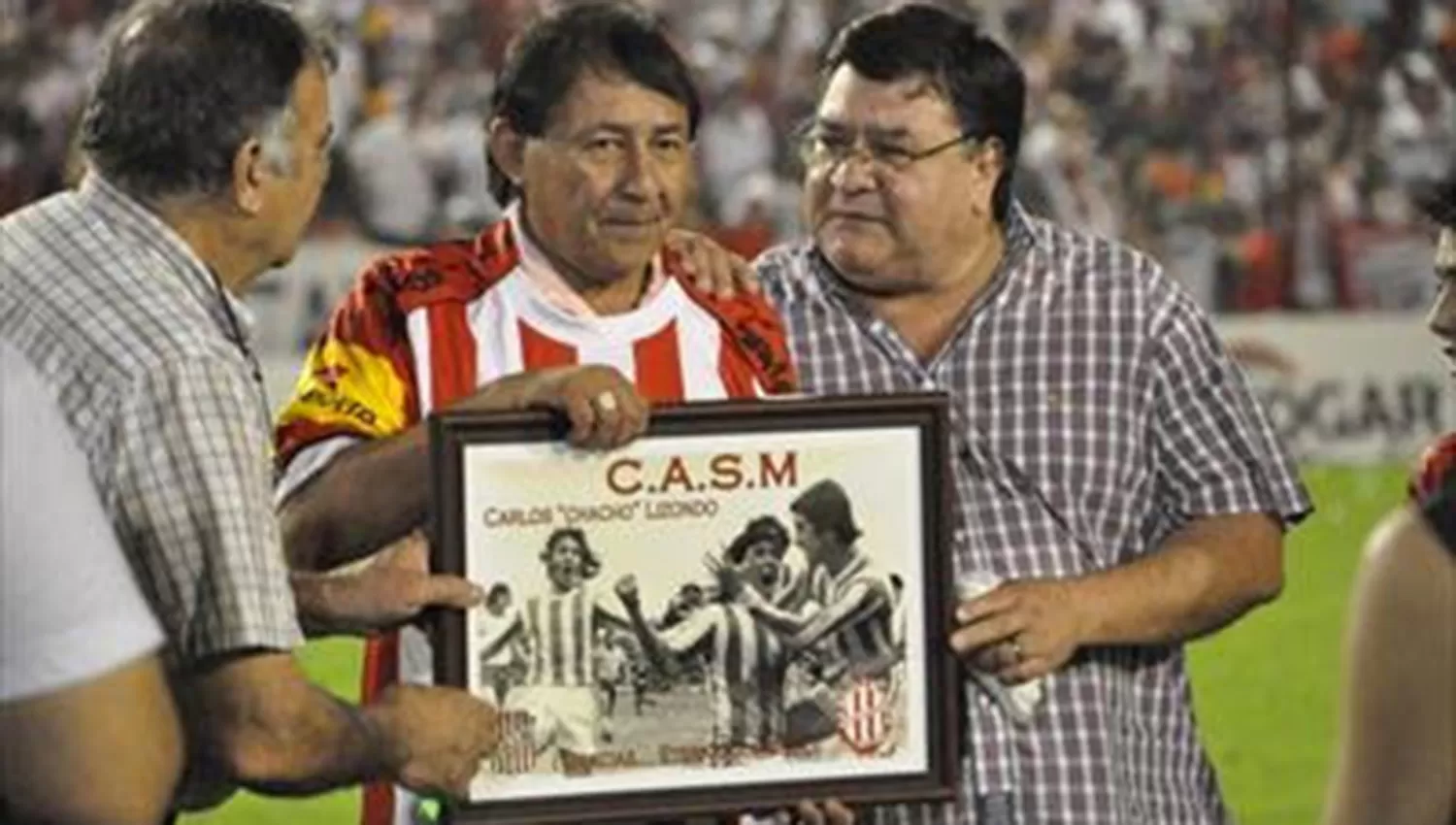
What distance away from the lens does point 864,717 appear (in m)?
5.20

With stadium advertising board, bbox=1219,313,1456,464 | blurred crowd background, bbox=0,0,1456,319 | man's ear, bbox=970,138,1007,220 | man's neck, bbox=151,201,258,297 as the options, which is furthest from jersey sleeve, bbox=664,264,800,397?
blurred crowd background, bbox=0,0,1456,319

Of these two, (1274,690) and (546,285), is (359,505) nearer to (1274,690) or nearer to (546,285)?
(546,285)

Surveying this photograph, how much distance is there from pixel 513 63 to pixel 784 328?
593 mm

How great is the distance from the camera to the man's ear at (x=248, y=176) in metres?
4.66

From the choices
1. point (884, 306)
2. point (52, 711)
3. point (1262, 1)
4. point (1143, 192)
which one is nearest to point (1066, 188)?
point (1143, 192)

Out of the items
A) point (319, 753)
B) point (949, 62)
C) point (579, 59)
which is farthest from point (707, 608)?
point (949, 62)

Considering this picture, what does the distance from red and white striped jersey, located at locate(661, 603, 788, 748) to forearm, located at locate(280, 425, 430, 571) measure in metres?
0.37

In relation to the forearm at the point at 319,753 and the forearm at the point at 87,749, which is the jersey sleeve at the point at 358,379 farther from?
the forearm at the point at 87,749

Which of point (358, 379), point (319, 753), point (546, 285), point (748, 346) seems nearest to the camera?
point (319, 753)

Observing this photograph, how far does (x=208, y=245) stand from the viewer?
4.68 meters

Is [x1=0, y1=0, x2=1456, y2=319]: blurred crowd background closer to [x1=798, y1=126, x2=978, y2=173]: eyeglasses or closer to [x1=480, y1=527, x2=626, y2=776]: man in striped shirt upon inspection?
[x1=798, y1=126, x2=978, y2=173]: eyeglasses

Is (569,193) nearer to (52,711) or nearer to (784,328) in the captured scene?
(784,328)

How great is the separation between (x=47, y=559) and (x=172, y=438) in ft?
2.59

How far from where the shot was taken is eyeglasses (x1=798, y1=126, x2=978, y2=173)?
5699 millimetres
